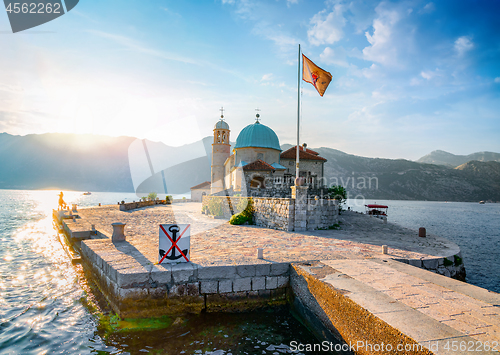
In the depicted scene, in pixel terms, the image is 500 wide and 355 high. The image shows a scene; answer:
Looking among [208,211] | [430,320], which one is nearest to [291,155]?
[208,211]

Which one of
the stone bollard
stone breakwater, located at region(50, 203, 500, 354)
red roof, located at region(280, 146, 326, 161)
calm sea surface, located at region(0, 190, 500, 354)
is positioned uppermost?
red roof, located at region(280, 146, 326, 161)

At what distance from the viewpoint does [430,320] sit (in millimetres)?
3719

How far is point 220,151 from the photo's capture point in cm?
4209

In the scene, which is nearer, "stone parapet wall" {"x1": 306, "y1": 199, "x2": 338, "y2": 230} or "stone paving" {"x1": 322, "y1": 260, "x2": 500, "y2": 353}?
"stone paving" {"x1": 322, "y1": 260, "x2": 500, "y2": 353}

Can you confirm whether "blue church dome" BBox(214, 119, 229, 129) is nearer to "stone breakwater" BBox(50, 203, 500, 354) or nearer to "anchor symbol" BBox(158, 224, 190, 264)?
"stone breakwater" BBox(50, 203, 500, 354)

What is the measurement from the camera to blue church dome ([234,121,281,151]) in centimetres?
3318

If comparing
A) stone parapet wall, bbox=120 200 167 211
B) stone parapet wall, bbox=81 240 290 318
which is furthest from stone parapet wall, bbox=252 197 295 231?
stone parapet wall, bbox=120 200 167 211

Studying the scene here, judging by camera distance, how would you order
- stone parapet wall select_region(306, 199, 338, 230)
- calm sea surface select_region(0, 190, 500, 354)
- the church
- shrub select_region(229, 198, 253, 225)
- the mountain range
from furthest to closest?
the mountain range, the church, shrub select_region(229, 198, 253, 225), stone parapet wall select_region(306, 199, 338, 230), calm sea surface select_region(0, 190, 500, 354)

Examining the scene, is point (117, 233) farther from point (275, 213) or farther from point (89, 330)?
point (275, 213)

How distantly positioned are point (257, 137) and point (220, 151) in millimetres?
10481

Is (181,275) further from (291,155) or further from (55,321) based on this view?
(291,155)

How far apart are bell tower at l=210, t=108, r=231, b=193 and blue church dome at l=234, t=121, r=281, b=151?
23.2 feet

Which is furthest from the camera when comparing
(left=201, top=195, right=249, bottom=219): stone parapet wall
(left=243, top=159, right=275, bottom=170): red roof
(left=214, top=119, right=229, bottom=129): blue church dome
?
(left=214, top=119, right=229, bottom=129): blue church dome

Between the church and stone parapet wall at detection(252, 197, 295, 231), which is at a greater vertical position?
the church
